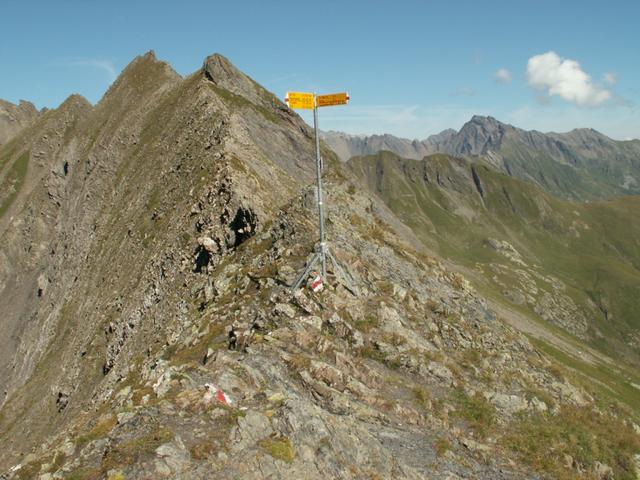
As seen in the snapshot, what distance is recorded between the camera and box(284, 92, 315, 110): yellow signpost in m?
18.4

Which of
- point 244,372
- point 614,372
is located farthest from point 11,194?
point 614,372

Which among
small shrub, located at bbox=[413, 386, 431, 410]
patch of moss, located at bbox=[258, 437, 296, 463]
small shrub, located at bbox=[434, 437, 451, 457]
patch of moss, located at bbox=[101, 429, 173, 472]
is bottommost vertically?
small shrub, located at bbox=[434, 437, 451, 457]

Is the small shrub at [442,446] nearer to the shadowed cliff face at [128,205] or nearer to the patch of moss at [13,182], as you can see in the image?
the shadowed cliff face at [128,205]

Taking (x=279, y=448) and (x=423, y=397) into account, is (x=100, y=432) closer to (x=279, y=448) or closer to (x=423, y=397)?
(x=279, y=448)

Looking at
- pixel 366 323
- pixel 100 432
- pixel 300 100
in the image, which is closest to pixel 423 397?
pixel 366 323

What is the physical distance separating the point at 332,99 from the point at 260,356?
11024 millimetres

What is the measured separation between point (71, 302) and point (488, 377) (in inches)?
2067

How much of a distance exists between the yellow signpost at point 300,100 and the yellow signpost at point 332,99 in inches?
12.0

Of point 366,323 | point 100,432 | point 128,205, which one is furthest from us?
point 128,205

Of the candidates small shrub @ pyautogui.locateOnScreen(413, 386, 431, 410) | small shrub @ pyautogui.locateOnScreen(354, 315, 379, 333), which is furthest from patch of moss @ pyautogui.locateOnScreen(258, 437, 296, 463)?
small shrub @ pyautogui.locateOnScreen(354, 315, 379, 333)

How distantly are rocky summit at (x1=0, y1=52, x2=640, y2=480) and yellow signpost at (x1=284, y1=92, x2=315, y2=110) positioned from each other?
798 cm

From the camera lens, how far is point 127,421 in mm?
12969

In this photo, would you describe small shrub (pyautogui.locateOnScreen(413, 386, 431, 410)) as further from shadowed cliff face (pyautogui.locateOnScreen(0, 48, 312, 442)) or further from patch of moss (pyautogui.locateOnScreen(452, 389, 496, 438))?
shadowed cliff face (pyautogui.locateOnScreen(0, 48, 312, 442))

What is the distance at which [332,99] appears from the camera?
61.1 feet
